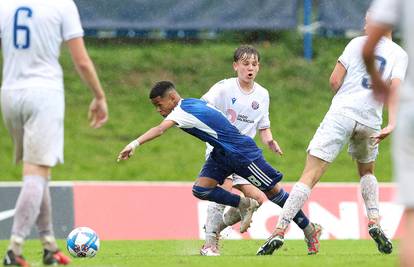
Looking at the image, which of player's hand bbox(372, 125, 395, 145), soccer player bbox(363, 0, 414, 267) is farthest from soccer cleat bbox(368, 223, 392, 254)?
soccer player bbox(363, 0, 414, 267)

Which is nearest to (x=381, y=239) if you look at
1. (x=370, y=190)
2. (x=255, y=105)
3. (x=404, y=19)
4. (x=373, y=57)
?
(x=370, y=190)

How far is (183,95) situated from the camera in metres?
21.2

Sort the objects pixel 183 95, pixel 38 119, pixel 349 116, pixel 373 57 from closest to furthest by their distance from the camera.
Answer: pixel 373 57, pixel 38 119, pixel 349 116, pixel 183 95

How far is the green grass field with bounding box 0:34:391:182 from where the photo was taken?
19594 millimetres

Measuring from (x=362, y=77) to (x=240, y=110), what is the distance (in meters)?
1.67

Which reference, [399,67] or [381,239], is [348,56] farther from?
[381,239]

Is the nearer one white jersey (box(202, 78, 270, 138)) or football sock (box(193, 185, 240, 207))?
football sock (box(193, 185, 240, 207))

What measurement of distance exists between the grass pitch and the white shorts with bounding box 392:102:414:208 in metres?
3.06

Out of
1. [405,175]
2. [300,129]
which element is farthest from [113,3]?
[405,175]

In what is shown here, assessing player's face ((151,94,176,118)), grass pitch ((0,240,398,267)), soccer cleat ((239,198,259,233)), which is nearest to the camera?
grass pitch ((0,240,398,267))

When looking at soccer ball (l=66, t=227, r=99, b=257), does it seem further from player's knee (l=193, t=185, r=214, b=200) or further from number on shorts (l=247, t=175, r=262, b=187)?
number on shorts (l=247, t=175, r=262, b=187)

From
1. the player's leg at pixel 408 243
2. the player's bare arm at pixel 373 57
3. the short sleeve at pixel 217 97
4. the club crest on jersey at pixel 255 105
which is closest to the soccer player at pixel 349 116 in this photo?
the club crest on jersey at pixel 255 105

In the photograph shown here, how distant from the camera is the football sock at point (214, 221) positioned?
38.7 ft

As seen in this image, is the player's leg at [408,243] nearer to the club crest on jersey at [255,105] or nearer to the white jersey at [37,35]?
the white jersey at [37,35]
